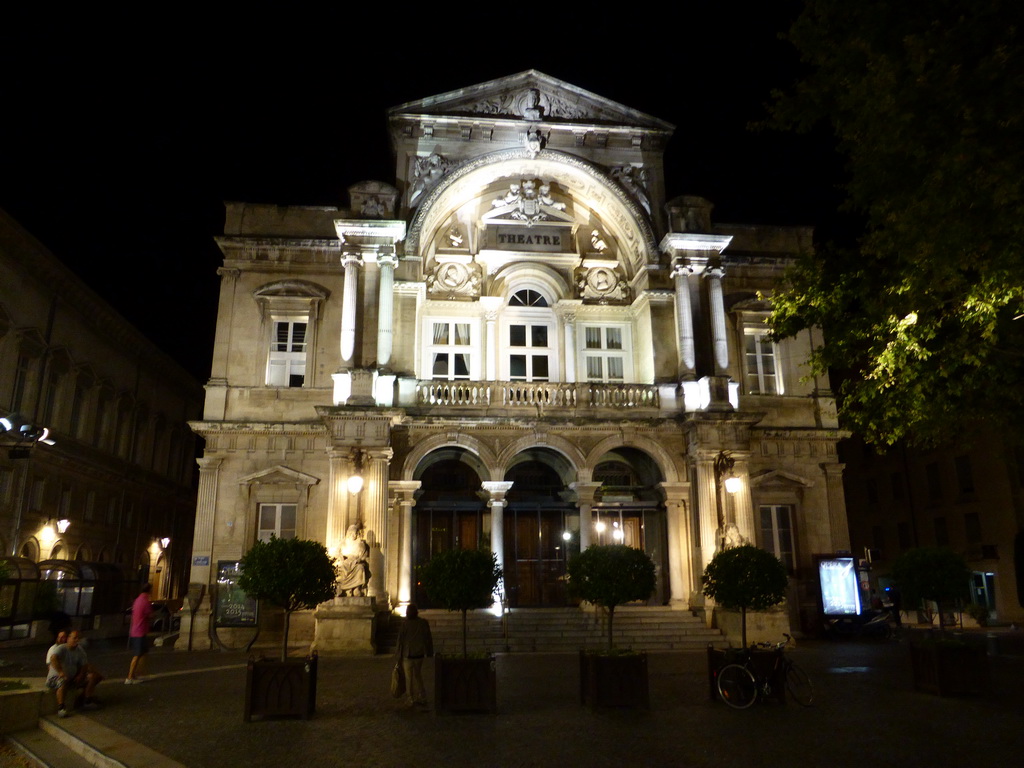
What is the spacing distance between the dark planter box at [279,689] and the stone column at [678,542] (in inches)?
552

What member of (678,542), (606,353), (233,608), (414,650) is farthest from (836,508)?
(233,608)

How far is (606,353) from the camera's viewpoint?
26.6 m

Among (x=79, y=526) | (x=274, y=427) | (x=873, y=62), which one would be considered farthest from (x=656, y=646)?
(x=79, y=526)

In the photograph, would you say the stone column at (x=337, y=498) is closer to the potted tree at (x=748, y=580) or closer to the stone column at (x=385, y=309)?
the stone column at (x=385, y=309)

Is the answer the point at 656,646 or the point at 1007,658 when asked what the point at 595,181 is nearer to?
the point at 656,646

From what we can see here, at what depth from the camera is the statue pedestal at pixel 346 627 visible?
65.1 ft

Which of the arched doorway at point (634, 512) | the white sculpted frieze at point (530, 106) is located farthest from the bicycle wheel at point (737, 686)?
the white sculpted frieze at point (530, 106)

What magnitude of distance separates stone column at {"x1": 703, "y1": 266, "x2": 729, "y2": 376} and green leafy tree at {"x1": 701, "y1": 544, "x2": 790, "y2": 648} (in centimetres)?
1028

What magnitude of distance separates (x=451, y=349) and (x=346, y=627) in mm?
9513

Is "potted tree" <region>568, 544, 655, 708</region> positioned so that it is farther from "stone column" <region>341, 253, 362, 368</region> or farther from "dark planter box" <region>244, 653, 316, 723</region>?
"stone column" <region>341, 253, 362, 368</region>

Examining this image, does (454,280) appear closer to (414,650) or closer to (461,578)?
(461,578)

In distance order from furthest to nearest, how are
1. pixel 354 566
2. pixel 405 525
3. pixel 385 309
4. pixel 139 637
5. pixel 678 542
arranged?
pixel 385 309
pixel 678 542
pixel 405 525
pixel 354 566
pixel 139 637

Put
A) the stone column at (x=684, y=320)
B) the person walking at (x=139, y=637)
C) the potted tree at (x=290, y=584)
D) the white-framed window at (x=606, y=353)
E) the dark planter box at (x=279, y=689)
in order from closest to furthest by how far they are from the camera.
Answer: the dark planter box at (x=279, y=689), the potted tree at (x=290, y=584), the person walking at (x=139, y=637), the stone column at (x=684, y=320), the white-framed window at (x=606, y=353)

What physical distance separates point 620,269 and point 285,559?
1714 cm
